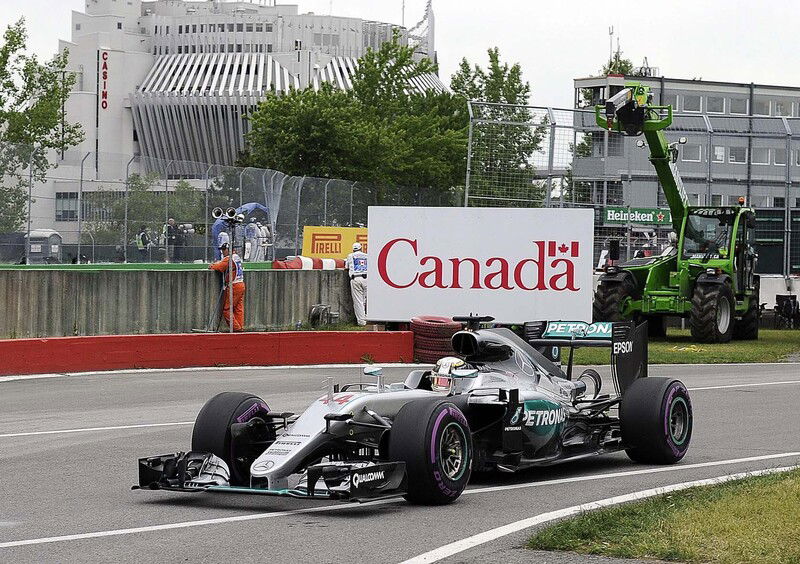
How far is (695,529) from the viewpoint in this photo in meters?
7.49

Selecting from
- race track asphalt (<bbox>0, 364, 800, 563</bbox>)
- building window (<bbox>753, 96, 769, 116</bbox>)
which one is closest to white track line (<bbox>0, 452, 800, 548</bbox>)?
race track asphalt (<bbox>0, 364, 800, 563</bbox>)

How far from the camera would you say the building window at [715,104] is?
261 feet

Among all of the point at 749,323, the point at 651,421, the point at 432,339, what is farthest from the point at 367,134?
the point at 651,421

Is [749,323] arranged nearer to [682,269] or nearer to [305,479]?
[682,269]

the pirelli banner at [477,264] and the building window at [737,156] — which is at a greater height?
the building window at [737,156]

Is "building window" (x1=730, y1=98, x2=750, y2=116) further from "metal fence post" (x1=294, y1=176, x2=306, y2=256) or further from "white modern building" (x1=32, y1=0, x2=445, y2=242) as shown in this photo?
"metal fence post" (x1=294, y1=176, x2=306, y2=256)

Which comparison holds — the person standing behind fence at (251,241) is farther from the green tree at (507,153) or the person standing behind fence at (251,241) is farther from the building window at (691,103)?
the building window at (691,103)

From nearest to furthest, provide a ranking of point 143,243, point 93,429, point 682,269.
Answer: point 93,429 → point 143,243 → point 682,269

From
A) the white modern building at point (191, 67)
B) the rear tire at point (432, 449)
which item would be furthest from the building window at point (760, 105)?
the rear tire at point (432, 449)

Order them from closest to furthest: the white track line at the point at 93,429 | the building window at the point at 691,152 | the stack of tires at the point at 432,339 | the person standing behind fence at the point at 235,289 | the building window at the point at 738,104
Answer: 1. the white track line at the point at 93,429
2. the stack of tires at the point at 432,339
3. the person standing behind fence at the point at 235,289
4. the building window at the point at 691,152
5. the building window at the point at 738,104

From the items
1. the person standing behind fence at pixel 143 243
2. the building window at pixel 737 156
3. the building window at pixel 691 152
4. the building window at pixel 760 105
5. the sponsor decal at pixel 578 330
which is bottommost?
the sponsor decal at pixel 578 330

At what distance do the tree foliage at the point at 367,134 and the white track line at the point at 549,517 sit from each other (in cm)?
4604

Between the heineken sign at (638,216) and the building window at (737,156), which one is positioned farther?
the building window at (737,156)

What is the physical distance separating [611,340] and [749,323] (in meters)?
18.8
